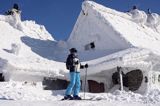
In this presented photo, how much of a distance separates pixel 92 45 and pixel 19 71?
6.76 metres

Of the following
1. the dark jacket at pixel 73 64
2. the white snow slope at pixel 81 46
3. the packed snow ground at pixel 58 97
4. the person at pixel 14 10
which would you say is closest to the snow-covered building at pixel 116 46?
the white snow slope at pixel 81 46

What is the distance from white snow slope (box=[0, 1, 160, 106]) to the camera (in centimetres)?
1839

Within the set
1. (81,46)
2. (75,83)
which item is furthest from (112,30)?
(75,83)

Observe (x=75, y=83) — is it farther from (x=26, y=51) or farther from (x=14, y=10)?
(x=14, y=10)

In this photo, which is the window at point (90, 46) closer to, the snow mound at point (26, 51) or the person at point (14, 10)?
the snow mound at point (26, 51)

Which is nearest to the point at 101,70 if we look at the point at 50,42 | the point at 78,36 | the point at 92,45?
the point at 92,45

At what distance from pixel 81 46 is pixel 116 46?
142 inches

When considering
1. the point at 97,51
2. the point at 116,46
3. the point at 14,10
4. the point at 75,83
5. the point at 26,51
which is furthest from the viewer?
the point at 14,10

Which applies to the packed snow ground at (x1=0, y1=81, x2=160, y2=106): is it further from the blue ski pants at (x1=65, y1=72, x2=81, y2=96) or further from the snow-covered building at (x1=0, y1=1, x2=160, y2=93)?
the snow-covered building at (x1=0, y1=1, x2=160, y2=93)

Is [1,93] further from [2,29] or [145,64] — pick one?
[2,29]

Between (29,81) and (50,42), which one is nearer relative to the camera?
(29,81)

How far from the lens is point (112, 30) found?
2236cm

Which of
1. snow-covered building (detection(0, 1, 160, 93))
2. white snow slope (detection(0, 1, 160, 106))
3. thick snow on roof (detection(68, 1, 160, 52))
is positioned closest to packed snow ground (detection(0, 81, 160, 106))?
white snow slope (detection(0, 1, 160, 106))

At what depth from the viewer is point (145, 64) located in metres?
19.1
